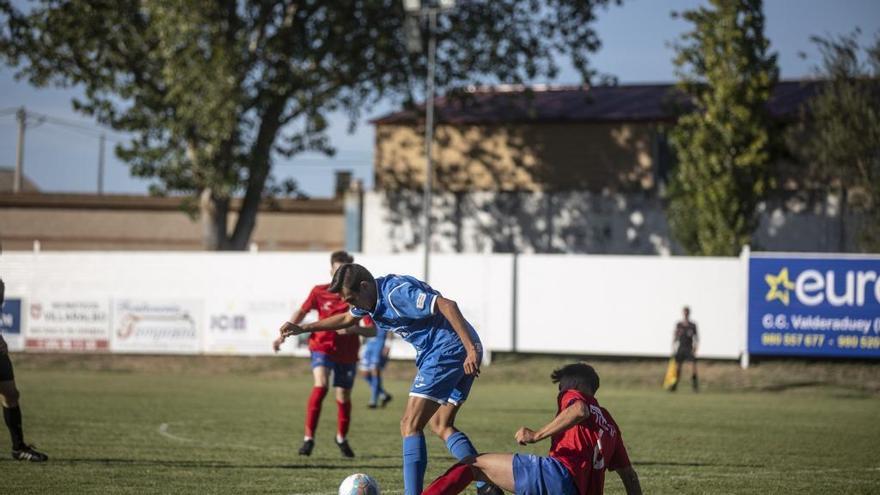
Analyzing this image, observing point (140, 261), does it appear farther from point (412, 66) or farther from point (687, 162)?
point (687, 162)

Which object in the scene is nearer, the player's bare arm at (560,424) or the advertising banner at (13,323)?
the player's bare arm at (560,424)

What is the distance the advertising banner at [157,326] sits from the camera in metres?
34.1

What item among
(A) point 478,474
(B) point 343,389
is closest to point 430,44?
(B) point 343,389

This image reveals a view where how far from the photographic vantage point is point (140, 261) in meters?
35.0

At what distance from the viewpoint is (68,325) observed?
34969 mm

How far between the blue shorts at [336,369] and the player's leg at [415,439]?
16.6 feet

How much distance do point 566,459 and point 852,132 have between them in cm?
2977

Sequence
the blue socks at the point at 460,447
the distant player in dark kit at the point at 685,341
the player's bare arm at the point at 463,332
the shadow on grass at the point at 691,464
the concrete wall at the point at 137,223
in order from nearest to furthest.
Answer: the blue socks at the point at 460,447 < the player's bare arm at the point at 463,332 < the shadow on grass at the point at 691,464 < the distant player in dark kit at the point at 685,341 < the concrete wall at the point at 137,223

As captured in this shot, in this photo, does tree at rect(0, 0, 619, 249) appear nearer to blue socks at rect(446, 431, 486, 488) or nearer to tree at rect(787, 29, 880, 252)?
tree at rect(787, 29, 880, 252)

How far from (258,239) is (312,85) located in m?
22.7

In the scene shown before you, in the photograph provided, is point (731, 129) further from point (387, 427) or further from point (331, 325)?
point (331, 325)

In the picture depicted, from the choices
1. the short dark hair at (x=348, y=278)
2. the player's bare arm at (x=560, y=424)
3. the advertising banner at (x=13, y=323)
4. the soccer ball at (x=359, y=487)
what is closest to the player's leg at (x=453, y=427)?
the soccer ball at (x=359, y=487)

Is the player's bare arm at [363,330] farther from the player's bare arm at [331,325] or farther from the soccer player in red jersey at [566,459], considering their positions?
the soccer player in red jersey at [566,459]

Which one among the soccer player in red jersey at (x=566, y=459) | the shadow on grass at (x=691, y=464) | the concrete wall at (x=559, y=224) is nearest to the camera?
the soccer player in red jersey at (x=566, y=459)
